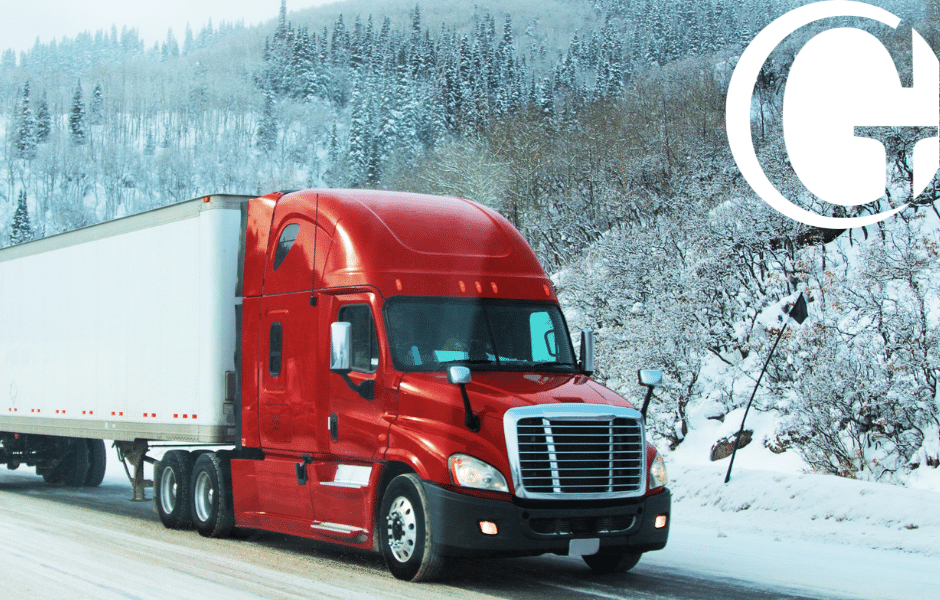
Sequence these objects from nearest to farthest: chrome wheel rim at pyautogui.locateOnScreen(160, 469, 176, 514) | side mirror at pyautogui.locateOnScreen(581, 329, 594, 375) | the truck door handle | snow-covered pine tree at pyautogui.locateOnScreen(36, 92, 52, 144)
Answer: side mirror at pyautogui.locateOnScreen(581, 329, 594, 375) → the truck door handle → chrome wheel rim at pyautogui.locateOnScreen(160, 469, 176, 514) → snow-covered pine tree at pyautogui.locateOnScreen(36, 92, 52, 144)

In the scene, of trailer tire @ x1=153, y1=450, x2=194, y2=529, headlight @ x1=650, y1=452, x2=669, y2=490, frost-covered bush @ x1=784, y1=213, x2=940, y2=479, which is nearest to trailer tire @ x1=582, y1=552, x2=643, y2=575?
headlight @ x1=650, y1=452, x2=669, y2=490

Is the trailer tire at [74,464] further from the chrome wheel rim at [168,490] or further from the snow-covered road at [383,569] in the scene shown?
the chrome wheel rim at [168,490]

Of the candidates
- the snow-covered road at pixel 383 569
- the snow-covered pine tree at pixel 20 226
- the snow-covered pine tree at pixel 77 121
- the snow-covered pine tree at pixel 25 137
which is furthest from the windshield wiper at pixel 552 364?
the snow-covered pine tree at pixel 77 121

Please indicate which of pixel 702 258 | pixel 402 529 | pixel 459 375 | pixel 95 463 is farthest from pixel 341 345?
pixel 702 258

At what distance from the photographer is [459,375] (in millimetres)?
8680

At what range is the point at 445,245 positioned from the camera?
10406mm

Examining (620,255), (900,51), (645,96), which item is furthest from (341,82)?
(620,255)

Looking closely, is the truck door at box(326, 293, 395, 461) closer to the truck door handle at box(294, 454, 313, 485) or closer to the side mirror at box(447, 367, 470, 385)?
the truck door handle at box(294, 454, 313, 485)

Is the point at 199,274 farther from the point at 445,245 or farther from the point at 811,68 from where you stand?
the point at 811,68

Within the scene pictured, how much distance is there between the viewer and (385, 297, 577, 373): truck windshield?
9648mm

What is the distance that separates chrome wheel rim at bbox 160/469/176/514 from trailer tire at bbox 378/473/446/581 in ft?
16.4

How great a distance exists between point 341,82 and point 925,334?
186 meters

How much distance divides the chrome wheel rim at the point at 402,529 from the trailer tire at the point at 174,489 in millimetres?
4761

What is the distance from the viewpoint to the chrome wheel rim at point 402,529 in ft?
29.7
